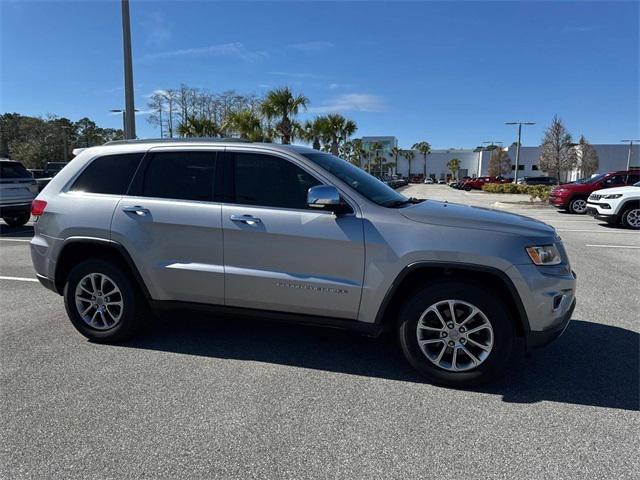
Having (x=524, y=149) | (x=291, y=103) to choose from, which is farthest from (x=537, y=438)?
(x=524, y=149)

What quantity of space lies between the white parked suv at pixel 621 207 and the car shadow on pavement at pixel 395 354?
10192mm

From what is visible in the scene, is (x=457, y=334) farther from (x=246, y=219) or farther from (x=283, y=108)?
(x=283, y=108)

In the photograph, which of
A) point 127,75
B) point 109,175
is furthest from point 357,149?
point 109,175

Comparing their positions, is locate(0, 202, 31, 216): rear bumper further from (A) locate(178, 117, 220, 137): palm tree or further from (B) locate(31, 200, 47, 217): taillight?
(A) locate(178, 117, 220, 137): palm tree

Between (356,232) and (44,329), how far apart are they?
11.1 feet

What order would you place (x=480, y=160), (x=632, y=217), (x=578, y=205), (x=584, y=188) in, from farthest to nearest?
1. (x=480, y=160)
2. (x=578, y=205)
3. (x=584, y=188)
4. (x=632, y=217)

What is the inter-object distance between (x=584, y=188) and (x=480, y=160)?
86935 mm

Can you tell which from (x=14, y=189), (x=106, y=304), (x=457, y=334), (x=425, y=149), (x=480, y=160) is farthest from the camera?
(x=425, y=149)

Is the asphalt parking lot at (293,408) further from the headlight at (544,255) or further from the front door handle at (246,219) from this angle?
the front door handle at (246,219)

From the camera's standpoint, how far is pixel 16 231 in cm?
1170

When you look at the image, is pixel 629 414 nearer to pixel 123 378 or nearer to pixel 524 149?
pixel 123 378

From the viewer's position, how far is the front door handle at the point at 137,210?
156 inches

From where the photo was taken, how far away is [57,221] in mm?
4250

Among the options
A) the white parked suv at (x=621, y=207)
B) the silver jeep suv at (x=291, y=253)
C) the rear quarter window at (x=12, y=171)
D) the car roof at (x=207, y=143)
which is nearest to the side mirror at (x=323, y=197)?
the silver jeep suv at (x=291, y=253)
